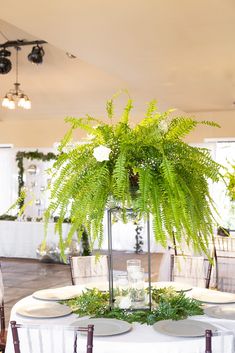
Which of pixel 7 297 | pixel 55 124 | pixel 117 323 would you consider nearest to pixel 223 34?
pixel 117 323

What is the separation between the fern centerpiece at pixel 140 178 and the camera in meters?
2.45

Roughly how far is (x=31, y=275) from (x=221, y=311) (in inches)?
207

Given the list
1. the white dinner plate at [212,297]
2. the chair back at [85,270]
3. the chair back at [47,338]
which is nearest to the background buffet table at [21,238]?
the chair back at [85,270]

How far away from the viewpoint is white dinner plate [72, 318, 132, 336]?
2.40 metres

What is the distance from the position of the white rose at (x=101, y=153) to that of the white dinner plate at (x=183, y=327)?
2.82 ft

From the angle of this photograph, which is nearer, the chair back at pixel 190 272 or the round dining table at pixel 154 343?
the round dining table at pixel 154 343

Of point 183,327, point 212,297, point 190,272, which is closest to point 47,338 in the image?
point 183,327

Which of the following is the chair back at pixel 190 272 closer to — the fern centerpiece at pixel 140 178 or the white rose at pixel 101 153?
the fern centerpiece at pixel 140 178

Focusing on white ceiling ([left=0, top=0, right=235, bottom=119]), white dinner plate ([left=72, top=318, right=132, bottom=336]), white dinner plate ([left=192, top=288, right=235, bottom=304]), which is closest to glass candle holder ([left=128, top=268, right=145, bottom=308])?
white dinner plate ([left=72, top=318, right=132, bottom=336])

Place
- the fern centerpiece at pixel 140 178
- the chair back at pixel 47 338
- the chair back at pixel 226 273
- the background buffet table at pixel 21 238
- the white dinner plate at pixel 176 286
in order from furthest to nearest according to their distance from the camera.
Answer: the background buffet table at pixel 21 238
the chair back at pixel 226 273
the white dinner plate at pixel 176 286
the fern centerpiece at pixel 140 178
the chair back at pixel 47 338

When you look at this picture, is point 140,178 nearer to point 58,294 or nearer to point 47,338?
point 47,338

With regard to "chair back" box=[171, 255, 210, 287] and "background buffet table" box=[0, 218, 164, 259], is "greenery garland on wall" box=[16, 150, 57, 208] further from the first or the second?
"chair back" box=[171, 255, 210, 287]

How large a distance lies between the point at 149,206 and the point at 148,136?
1.14ft

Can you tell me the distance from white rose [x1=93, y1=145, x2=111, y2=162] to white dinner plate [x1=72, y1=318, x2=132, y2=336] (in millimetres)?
810
